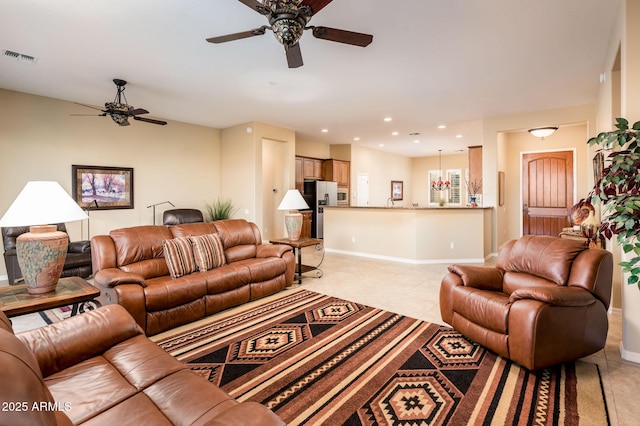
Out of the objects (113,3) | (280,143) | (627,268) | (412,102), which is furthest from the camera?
(280,143)

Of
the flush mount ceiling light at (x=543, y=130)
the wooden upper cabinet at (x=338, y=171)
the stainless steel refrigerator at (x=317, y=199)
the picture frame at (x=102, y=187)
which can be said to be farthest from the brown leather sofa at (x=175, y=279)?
the flush mount ceiling light at (x=543, y=130)

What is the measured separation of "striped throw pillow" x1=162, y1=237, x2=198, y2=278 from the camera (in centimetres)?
329

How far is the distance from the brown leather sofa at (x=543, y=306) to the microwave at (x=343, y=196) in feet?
20.8

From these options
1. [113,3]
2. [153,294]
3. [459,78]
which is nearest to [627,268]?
[459,78]

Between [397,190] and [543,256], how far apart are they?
9.18 meters

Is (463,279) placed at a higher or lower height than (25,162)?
lower

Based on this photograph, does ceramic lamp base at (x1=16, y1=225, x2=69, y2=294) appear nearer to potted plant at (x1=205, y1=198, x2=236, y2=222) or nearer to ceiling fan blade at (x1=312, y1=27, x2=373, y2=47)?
ceiling fan blade at (x1=312, y1=27, x2=373, y2=47)

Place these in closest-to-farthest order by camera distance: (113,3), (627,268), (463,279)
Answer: (627,268) → (113,3) → (463,279)

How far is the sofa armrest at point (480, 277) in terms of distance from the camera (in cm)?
279

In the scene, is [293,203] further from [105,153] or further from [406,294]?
[105,153]

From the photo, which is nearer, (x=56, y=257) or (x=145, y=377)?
(x=145, y=377)

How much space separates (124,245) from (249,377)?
6.84 ft

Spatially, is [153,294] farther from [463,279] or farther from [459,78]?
[459,78]

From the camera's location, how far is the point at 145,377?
1.43 metres
